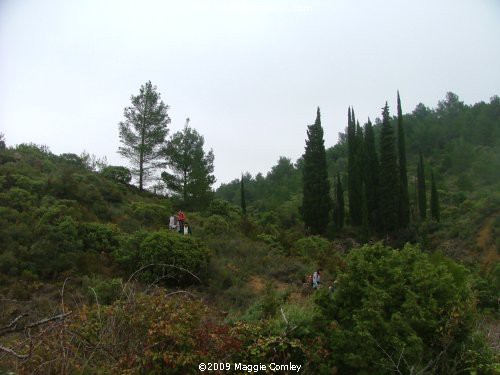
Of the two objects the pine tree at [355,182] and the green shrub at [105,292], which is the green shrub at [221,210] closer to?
the pine tree at [355,182]

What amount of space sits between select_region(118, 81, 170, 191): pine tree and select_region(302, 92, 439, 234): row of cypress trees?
12.9 m

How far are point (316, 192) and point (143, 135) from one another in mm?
14276

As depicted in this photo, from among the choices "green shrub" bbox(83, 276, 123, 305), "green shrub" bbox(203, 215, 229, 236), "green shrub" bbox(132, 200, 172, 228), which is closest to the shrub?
"green shrub" bbox(132, 200, 172, 228)

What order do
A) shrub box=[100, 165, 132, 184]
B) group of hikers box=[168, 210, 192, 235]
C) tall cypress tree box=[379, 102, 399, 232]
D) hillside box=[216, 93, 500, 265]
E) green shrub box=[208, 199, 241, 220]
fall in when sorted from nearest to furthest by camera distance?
group of hikers box=[168, 210, 192, 235] < green shrub box=[208, 199, 241, 220] < shrub box=[100, 165, 132, 184] < hillside box=[216, 93, 500, 265] < tall cypress tree box=[379, 102, 399, 232]

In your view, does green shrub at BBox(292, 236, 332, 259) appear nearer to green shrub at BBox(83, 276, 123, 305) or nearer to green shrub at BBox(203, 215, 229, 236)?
green shrub at BBox(203, 215, 229, 236)

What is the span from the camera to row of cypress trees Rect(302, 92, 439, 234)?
37719mm

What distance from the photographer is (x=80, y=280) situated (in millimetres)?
12000

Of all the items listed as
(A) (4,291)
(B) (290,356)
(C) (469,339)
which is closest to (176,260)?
(A) (4,291)

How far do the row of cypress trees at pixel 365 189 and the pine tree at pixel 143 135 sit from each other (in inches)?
508

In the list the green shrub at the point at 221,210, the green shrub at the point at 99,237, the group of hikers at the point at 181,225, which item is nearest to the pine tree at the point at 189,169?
the green shrub at the point at 221,210

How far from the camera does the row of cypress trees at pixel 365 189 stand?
124 ft

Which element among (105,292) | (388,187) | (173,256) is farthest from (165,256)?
(388,187)

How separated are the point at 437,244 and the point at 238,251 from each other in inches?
889

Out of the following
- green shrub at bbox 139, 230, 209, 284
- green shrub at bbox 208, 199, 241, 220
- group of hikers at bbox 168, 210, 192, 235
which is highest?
green shrub at bbox 208, 199, 241, 220
